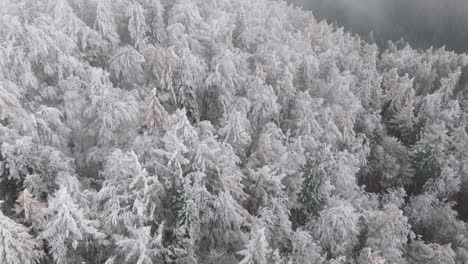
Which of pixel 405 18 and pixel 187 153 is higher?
pixel 405 18

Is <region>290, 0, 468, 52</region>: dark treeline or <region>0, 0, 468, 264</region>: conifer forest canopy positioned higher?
<region>290, 0, 468, 52</region>: dark treeline

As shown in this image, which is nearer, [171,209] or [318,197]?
[171,209]

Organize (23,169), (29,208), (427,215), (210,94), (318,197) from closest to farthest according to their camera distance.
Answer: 1. (29,208)
2. (23,169)
3. (318,197)
4. (210,94)
5. (427,215)

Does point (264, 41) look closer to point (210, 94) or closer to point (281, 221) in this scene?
point (210, 94)

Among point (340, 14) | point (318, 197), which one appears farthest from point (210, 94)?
point (340, 14)

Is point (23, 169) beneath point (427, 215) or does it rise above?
beneath
